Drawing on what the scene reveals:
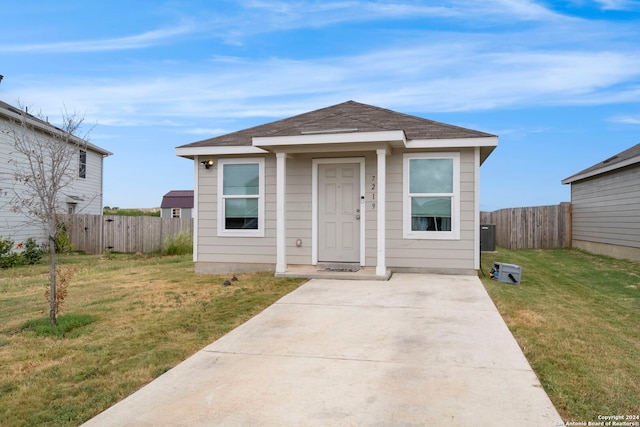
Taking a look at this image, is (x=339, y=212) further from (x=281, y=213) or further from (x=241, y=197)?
(x=241, y=197)

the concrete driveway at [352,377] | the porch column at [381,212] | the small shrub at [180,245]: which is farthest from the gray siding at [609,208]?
the small shrub at [180,245]

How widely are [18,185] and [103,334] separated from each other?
13559mm

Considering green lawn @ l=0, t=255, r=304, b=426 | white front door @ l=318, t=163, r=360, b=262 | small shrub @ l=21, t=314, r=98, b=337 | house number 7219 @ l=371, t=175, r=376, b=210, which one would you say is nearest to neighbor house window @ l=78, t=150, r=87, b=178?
green lawn @ l=0, t=255, r=304, b=426

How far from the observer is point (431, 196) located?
8516mm

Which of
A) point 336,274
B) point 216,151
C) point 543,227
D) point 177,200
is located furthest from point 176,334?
point 177,200

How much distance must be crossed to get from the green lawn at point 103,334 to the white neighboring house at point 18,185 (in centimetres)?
426

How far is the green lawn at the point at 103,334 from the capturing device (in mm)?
3119

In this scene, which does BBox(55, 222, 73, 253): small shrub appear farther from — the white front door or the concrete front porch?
the white front door

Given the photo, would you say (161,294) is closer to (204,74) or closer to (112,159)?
(204,74)

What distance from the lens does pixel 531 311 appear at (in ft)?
18.9

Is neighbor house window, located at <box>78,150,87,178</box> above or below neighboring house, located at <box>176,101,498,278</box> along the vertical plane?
above

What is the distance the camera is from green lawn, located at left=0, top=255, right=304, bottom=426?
312cm

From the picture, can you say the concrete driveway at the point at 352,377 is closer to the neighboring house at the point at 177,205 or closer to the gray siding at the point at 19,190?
the gray siding at the point at 19,190

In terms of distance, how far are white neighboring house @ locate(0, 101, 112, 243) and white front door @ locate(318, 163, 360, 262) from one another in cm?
563
